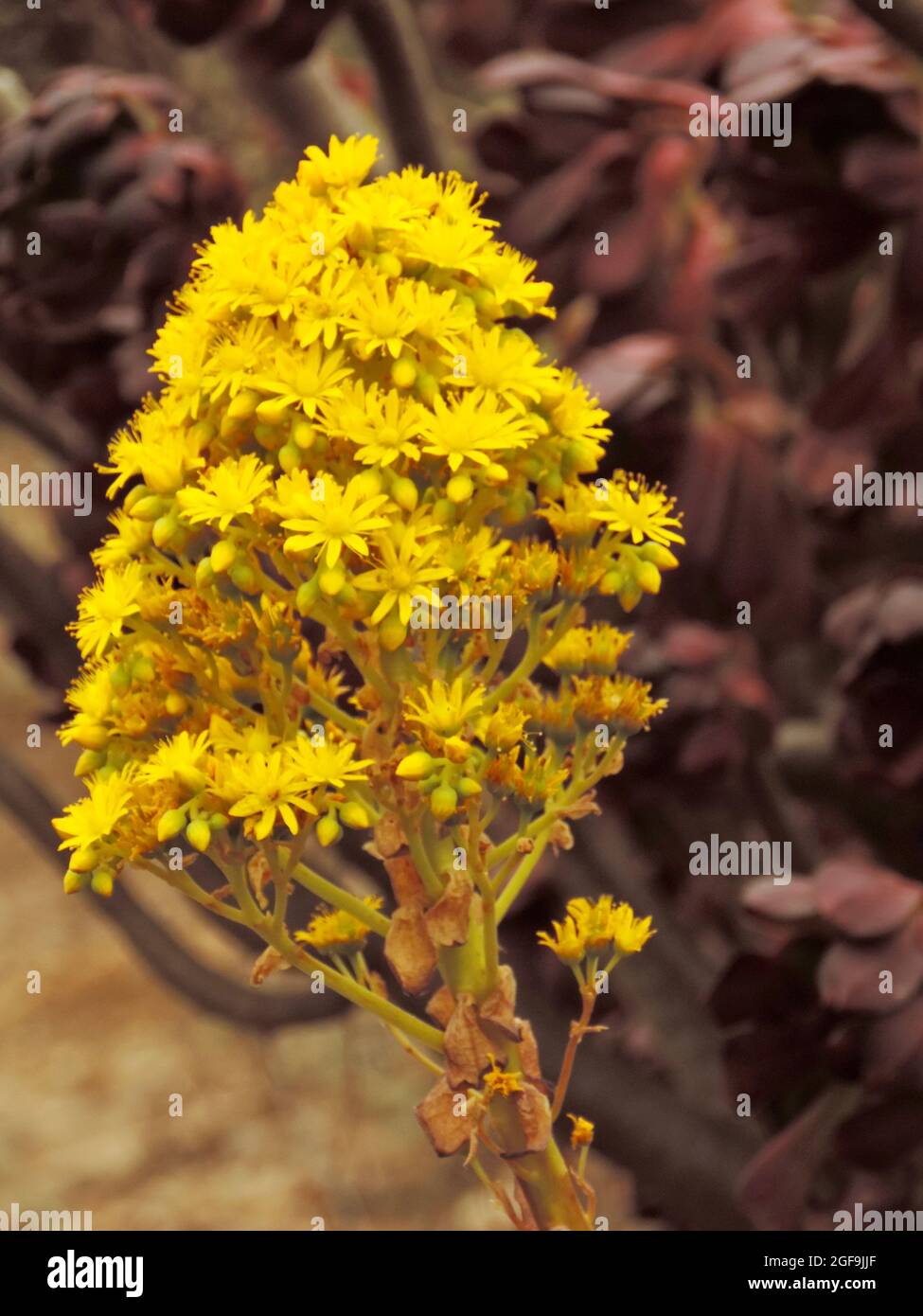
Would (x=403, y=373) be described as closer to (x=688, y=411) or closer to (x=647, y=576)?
(x=647, y=576)

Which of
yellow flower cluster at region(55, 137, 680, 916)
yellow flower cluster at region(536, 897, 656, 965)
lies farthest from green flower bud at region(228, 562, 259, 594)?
yellow flower cluster at region(536, 897, 656, 965)

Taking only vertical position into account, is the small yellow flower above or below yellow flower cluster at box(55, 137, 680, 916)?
below

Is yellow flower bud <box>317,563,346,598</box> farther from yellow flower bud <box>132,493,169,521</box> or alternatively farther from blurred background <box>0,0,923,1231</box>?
blurred background <box>0,0,923,1231</box>

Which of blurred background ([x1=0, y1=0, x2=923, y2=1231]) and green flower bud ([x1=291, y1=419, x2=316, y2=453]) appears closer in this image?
green flower bud ([x1=291, y1=419, x2=316, y2=453])

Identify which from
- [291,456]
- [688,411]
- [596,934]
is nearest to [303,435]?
[291,456]

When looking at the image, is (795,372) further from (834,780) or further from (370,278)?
(370,278)

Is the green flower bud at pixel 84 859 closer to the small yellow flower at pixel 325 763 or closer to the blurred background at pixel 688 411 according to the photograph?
the small yellow flower at pixel 325 763

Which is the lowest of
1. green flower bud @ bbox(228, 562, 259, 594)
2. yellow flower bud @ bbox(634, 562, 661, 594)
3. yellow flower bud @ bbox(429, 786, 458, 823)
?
yellow flower bud @ bbox(429, 786, 458, 823)
